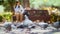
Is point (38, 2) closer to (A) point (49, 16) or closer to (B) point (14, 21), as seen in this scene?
(A) point (49, 16)

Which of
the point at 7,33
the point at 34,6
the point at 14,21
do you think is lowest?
the point at 7,33

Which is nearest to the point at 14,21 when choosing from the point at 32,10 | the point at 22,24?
the point at 22,24

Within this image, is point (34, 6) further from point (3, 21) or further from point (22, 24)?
point (3, 21)

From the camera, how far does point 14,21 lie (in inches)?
73.5

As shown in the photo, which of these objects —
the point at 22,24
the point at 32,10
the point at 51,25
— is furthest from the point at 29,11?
the point at 51,25

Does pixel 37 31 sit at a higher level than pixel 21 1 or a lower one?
lower

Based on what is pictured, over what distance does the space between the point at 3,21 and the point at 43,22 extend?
1.49ft

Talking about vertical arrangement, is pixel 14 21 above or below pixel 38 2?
below

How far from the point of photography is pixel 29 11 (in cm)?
188

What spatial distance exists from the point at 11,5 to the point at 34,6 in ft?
0.86

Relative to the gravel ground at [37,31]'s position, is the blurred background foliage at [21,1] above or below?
above

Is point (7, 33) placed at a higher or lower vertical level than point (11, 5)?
lower

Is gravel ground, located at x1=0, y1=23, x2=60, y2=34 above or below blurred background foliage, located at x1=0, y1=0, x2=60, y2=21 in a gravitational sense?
below

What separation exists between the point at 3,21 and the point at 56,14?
1.99 feet
